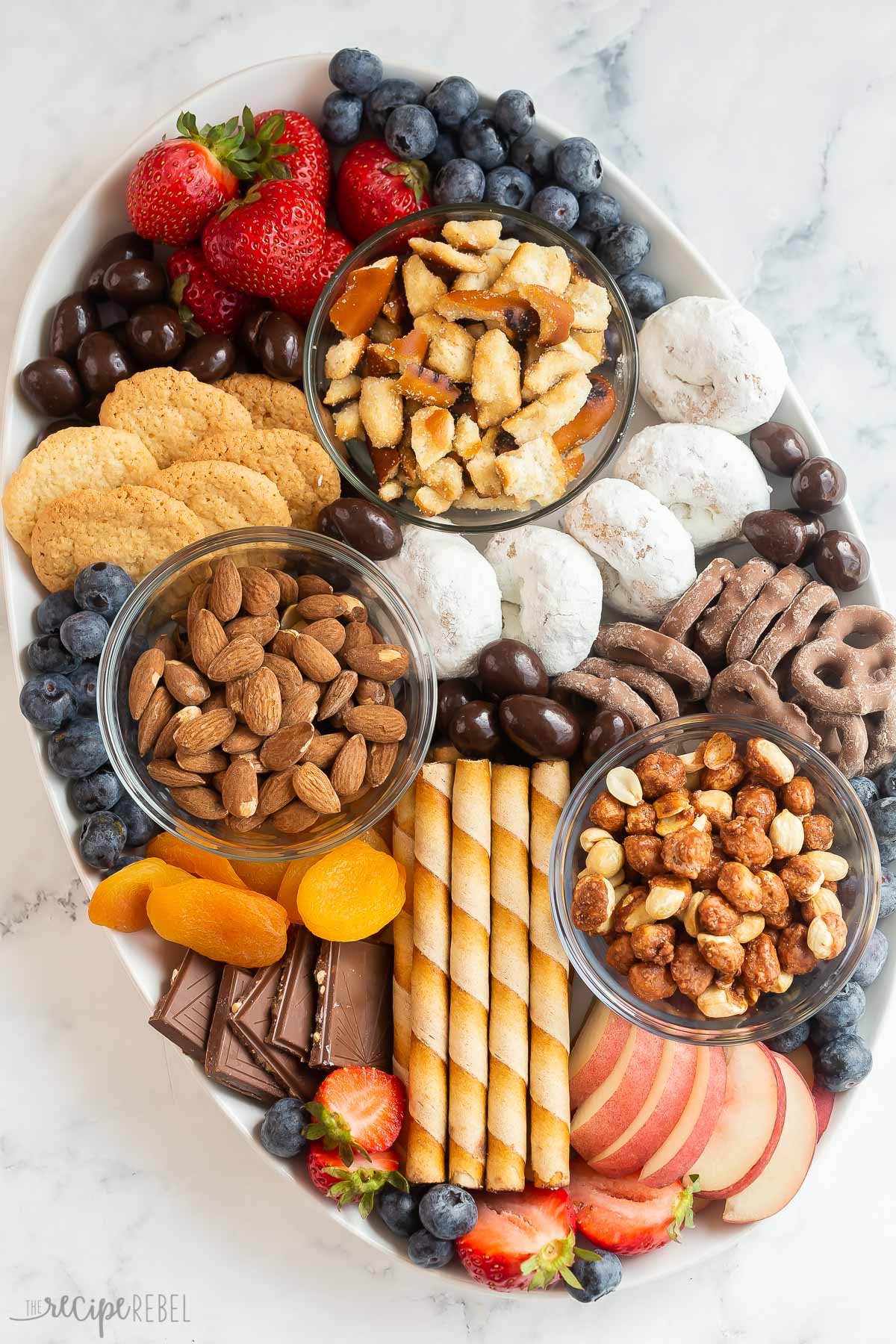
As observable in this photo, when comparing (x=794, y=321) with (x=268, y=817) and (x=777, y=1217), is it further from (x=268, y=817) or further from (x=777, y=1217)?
(x=777, y=1217)

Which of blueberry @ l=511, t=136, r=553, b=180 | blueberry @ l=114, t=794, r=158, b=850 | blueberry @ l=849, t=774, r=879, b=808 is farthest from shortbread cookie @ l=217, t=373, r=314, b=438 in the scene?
blueberry @ l=849, t=774, r=879, b=808

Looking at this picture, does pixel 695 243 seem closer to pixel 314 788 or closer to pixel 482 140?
pixel 482 140

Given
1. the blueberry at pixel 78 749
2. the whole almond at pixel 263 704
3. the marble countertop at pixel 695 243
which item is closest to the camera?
the whole almond at pixel 263 704

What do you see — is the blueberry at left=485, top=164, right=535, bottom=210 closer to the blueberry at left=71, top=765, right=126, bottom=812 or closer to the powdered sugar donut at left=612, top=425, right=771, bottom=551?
the powdered sugar donut at left=612, top=425, right=771, bottom=551

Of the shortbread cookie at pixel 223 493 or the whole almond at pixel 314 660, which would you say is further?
the shortbread cookie at pixel 223 493

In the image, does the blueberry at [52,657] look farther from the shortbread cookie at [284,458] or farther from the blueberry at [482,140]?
the blueberry at [482,140]

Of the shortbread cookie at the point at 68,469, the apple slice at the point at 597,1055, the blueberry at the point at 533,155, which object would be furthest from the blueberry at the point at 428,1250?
the blueberry at the point at 533,155
